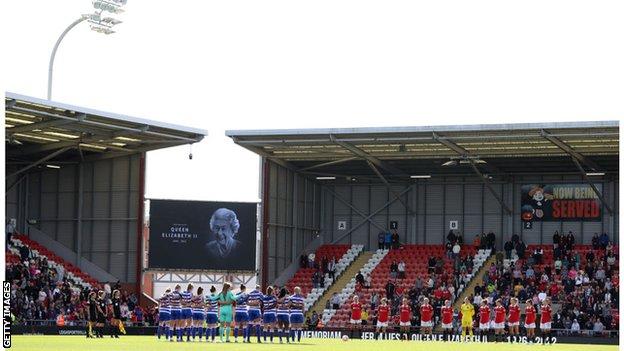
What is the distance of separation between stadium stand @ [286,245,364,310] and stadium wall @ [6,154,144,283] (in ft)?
25.7

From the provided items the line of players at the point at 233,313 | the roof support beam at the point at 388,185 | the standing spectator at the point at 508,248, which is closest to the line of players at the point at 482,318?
the roof support beam at the point at 388,185

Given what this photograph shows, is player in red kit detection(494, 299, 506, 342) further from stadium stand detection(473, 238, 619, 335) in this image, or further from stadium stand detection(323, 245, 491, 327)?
stadium stand detection(323, 245, 491, 327)

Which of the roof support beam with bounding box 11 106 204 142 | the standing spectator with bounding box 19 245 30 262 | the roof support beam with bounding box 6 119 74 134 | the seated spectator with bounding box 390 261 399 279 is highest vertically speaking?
the roof support beam with bounding box 11 106 204 142

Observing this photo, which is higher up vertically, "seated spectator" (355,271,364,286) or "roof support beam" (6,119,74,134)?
"roof support beam" (6,119,74,134)

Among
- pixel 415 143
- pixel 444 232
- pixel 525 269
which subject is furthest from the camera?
pixel 444 232

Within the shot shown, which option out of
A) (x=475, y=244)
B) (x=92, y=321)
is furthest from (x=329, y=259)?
(x=92, y=321)

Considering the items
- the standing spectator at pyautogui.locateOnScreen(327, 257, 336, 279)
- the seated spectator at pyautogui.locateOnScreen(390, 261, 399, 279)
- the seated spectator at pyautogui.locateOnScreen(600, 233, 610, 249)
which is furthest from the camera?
the standing spectator at pyautogui.locateOnScreen(327, 257, 336, 279)

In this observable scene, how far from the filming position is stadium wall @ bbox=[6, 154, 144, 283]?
56094 millimetres

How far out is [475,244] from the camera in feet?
190

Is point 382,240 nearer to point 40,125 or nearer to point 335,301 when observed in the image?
point 335,301

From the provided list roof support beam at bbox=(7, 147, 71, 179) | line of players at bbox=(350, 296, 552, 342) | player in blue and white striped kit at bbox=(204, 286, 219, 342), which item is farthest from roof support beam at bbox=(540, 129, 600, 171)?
roof support beam at bbox=(7, 147, 71, 179)

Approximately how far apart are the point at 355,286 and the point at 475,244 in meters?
5.96

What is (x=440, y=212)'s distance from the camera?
59406mm

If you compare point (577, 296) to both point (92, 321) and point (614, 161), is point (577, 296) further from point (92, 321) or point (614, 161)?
point (92, 321)
